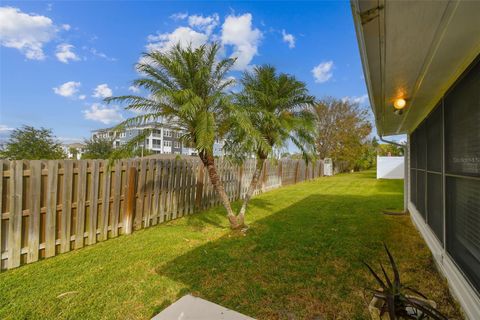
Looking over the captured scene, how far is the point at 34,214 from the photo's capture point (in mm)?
3822

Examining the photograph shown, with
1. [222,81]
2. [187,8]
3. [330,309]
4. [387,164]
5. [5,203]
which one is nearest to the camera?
[330,309]

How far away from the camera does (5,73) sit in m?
5.62

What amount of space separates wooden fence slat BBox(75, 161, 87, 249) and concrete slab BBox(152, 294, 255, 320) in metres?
→ 3.82

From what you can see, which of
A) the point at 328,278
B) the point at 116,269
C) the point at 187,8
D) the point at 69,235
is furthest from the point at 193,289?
the point at 187,8

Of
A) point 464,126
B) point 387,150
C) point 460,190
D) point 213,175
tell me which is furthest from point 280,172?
point 387,150

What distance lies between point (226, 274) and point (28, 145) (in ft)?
70.3

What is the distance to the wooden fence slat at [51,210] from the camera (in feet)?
13.1

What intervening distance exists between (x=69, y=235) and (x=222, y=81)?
161 inches

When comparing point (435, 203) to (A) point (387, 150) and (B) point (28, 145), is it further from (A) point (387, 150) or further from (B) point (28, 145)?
(A) point (387, 150)

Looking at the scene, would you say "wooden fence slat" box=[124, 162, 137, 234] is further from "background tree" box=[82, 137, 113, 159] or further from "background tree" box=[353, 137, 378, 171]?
"background tree" box=[82, 137, 113, 159]

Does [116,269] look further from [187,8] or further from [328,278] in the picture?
[187,8]

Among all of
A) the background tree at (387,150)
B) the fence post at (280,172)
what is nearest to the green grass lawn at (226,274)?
the fence post at (280,172)

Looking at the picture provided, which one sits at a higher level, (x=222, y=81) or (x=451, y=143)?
(x=222, y=81)

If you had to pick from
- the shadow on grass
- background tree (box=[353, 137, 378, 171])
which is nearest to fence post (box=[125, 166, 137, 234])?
the shadow on grass
